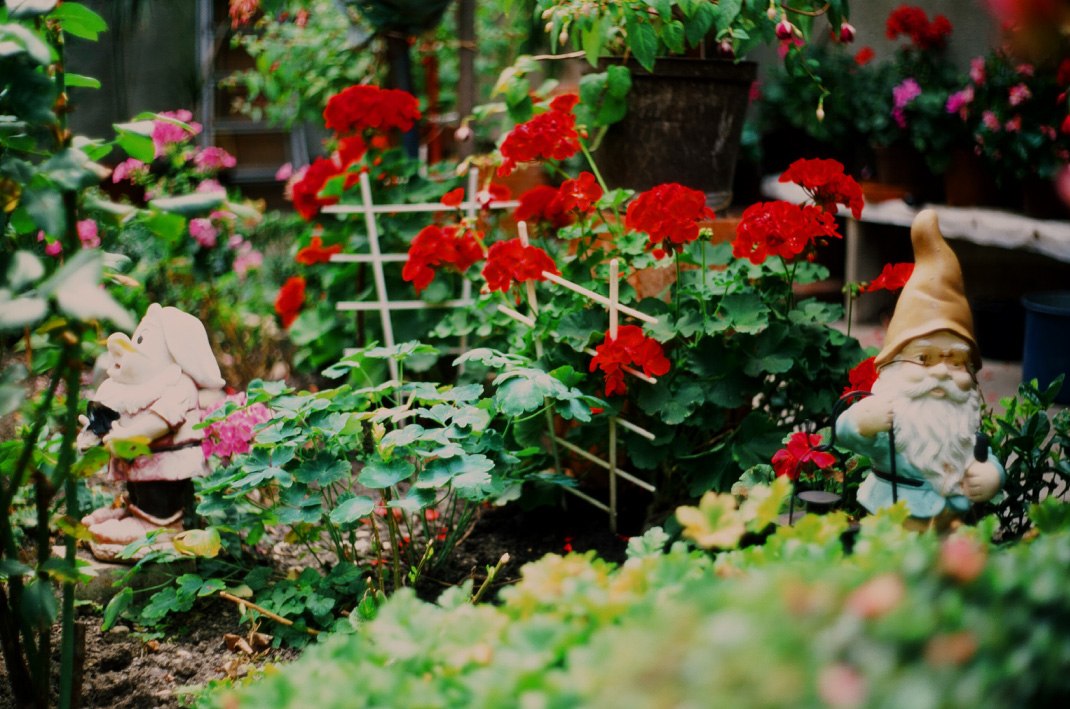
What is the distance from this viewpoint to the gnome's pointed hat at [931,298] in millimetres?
1746

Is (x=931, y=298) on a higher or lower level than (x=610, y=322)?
higher

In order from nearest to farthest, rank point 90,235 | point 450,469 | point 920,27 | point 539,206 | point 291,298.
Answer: point 450,469 < point 539,206 < point 291,298 < point 90,235 < point 920,27

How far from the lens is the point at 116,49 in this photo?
610cm

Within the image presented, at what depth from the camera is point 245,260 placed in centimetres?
449

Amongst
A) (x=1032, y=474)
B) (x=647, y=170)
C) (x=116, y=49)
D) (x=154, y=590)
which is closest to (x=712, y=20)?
(x=647, y=170)

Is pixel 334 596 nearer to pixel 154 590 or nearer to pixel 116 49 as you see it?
pixel 154 590

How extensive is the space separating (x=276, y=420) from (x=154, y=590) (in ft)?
1.82

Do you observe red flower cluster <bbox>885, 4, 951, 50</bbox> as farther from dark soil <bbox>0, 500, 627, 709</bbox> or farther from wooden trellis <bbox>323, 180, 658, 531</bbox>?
dark soil <bbox>0, 500, 627, 709</bbox>

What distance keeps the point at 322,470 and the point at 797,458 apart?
0.99m

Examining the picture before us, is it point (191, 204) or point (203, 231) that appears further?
point (203, 231)

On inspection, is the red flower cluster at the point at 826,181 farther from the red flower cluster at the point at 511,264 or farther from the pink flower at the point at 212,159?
the pink flower at the point at 212,159

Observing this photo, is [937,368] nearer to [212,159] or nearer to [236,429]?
[236,429]

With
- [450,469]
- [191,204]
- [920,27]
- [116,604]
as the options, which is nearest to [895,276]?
[450,469]

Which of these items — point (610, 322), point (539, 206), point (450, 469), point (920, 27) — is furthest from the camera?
point (920, 27)
